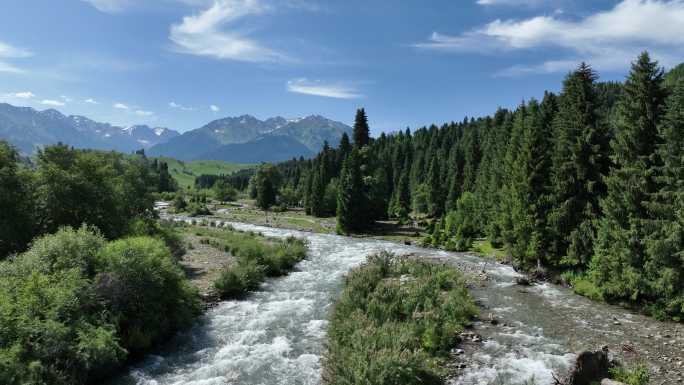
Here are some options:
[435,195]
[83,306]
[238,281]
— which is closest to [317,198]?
[435,195]

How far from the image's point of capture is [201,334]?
20.2m

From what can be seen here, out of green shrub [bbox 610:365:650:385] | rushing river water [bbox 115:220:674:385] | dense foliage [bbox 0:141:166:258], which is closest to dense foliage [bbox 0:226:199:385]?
rushing river water [bbox 115:220:674:385]

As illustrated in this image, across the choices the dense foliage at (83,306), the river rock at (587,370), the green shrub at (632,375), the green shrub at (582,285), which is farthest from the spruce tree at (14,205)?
the green shrub at (582,285)

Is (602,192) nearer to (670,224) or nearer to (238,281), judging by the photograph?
(670,224)

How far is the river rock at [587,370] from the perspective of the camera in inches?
560

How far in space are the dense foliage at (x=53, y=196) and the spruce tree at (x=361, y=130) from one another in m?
62.0

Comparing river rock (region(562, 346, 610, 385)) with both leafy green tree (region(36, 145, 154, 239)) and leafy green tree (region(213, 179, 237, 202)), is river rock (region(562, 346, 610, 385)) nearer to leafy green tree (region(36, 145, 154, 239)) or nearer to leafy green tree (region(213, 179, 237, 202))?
leafy green tree (region(36, 145, 154, 239))

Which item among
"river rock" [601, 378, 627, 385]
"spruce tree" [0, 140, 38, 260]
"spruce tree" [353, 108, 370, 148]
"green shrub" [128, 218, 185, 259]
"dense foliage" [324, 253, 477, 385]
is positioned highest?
"spruce tree" [353, 108, 370, 148]

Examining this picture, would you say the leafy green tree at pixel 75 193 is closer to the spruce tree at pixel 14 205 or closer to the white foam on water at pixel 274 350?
the spruce tree at pixel 14 205

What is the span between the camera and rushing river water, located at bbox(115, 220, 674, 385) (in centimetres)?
1583

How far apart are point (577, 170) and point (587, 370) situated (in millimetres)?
19801

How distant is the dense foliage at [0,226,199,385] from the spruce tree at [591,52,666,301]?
2581cm

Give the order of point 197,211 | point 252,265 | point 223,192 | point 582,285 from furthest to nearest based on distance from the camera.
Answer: point 223,192, point 197,211, point 252,265, point 582,285

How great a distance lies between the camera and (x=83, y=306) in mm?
16719
